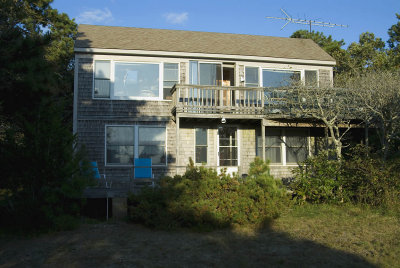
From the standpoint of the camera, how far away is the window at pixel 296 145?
47.9 feet

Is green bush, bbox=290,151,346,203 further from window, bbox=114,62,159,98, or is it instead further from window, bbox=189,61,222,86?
window, bbox=114,62,159,98

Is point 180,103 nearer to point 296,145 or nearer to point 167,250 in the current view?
point 296,145

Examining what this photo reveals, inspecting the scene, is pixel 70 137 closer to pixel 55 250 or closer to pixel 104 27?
pixel 55 250

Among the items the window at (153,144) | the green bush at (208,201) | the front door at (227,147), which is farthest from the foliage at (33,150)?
the front door at (227,147)

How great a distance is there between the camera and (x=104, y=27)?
612 inches

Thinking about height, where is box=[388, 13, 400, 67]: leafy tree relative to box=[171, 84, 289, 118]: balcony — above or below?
above

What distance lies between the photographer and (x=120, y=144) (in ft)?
42.7

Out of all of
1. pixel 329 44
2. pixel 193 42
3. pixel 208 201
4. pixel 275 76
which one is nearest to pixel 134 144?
pixel 193 42

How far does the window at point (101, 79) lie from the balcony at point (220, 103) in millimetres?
2529

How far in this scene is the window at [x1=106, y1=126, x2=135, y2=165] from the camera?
1291 centimetres

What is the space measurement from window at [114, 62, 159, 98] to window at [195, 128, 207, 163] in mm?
2203

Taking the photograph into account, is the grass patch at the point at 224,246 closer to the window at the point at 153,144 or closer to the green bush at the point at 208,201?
the green bush at the point at 208,201

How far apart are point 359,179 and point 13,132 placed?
29.4 feet

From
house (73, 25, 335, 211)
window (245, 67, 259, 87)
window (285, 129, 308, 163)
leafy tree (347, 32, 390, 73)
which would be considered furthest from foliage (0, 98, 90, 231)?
leafy tree (347, 32, 390, 73)
